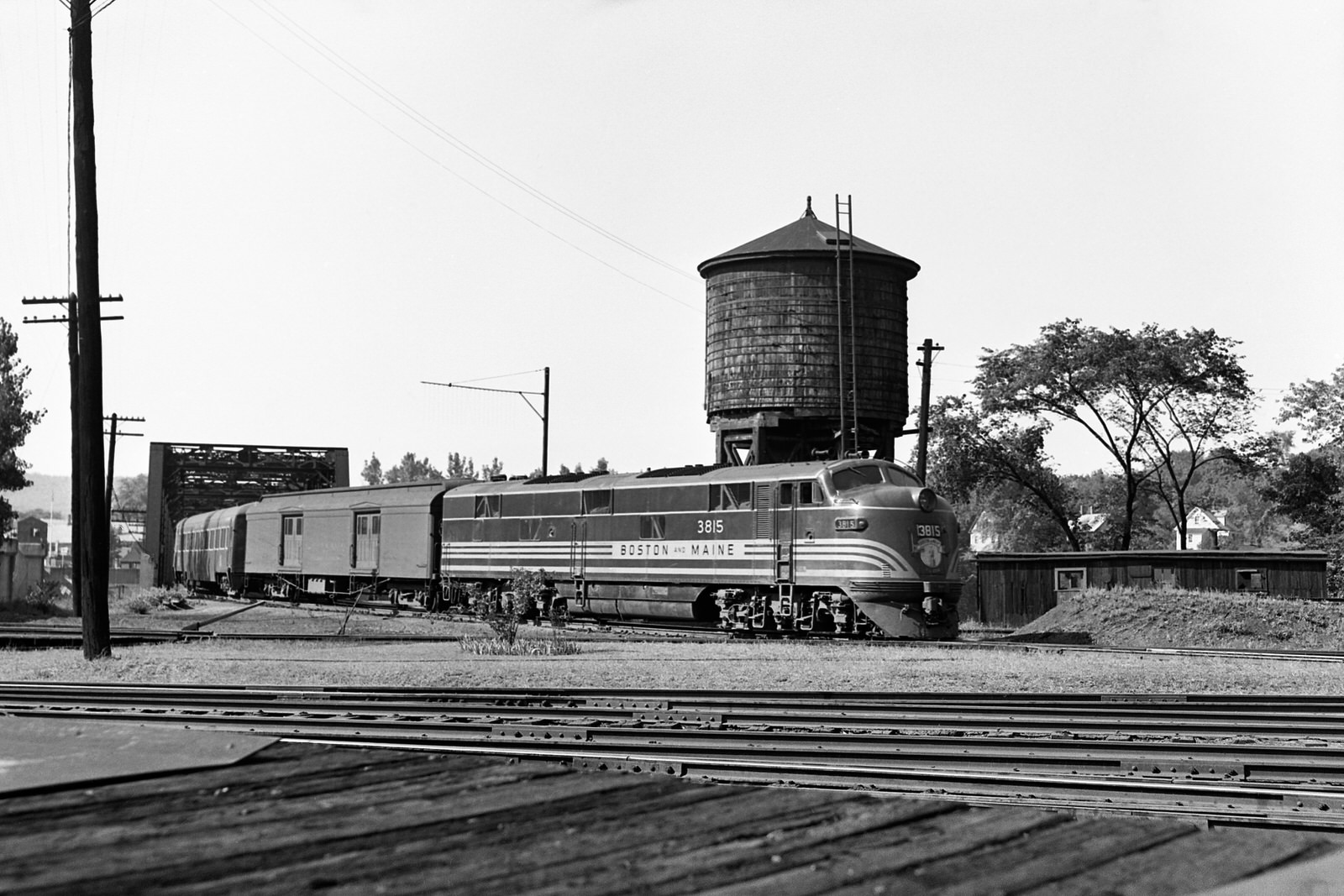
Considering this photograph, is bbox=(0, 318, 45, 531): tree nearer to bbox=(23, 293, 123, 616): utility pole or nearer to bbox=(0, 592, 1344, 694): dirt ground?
bbox=(23, 293, 123, 616): utility pole

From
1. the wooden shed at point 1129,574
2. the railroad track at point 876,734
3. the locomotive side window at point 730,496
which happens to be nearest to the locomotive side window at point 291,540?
the locomotive side window at point 730,496

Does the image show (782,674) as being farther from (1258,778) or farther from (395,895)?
(395,895)

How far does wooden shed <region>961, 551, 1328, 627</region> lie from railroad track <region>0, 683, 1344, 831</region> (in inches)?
832

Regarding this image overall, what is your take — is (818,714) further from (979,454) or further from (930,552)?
(979,454)

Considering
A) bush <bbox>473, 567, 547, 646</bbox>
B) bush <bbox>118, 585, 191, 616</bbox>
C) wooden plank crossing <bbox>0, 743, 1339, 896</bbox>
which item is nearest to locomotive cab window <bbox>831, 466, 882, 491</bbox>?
bush <bbox>473, 567, 547, 646</bbox>

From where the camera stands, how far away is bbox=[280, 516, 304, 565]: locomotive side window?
43312 mm

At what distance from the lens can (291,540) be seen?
144 feet

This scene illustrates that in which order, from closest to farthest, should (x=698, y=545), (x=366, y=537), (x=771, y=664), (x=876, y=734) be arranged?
(x=876, y=734) → (x=771, y=664) → (x=698, y=545) → (x=366, y=537)

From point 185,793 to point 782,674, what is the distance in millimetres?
15030

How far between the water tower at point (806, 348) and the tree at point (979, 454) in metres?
15.4

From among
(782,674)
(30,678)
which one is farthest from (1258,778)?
(30,678)

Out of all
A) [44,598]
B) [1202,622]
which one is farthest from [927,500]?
[44,598]

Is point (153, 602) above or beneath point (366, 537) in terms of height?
beneath

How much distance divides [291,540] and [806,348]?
694 inches
